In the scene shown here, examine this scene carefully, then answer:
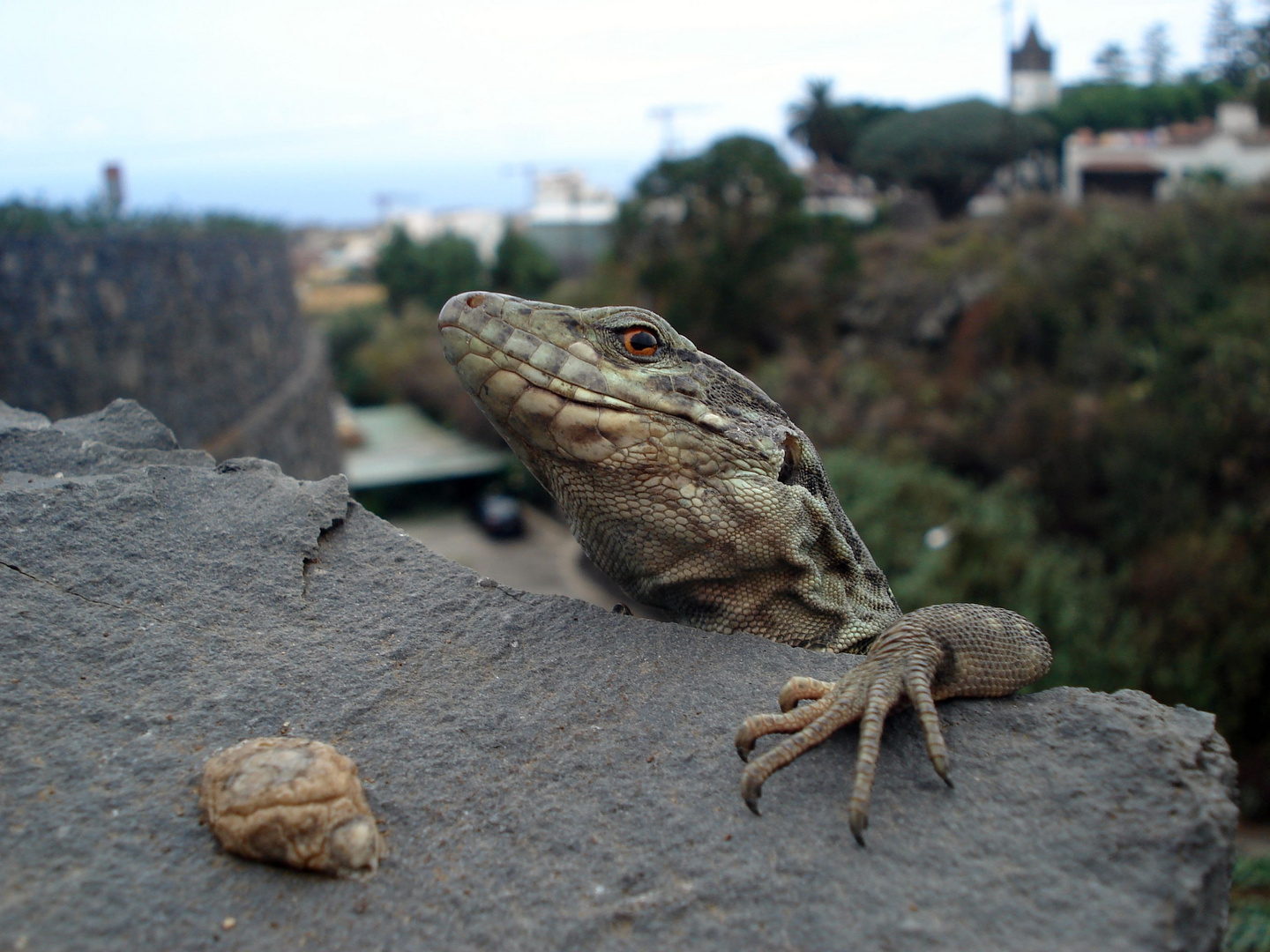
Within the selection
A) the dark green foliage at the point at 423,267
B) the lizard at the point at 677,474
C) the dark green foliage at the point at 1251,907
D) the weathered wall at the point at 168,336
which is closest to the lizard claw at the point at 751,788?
the lizard at the point at 677,474

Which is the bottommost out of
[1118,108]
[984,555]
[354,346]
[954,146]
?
[984,555]

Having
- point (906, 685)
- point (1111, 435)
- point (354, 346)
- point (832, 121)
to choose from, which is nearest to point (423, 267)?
point (354, 346)

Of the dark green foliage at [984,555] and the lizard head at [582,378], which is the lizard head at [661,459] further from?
the dark green foliage at [984,555]

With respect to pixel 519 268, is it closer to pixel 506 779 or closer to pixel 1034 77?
pixel 1034 77

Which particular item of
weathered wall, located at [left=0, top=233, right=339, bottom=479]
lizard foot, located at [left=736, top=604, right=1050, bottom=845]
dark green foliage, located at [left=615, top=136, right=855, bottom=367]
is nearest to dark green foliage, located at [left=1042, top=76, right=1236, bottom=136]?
dark green foliage, located at [left=615, top=136, right=855, bottom=367]

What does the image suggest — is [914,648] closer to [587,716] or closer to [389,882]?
[587,716]

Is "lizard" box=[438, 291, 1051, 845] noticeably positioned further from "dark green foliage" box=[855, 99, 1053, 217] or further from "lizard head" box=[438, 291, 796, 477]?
"dark green foliage" box=[855, 99, 1053, 217]
